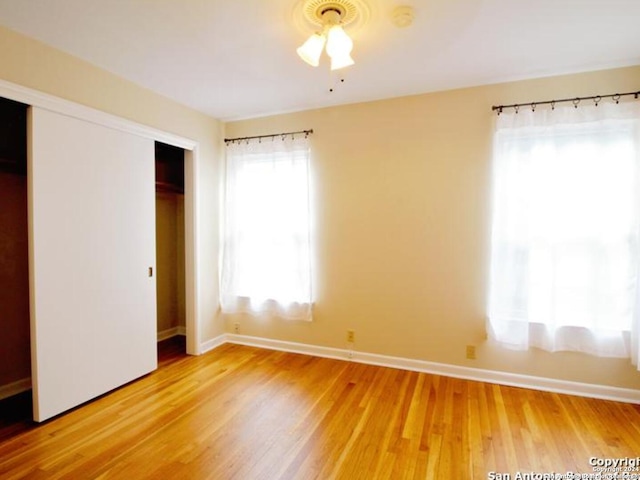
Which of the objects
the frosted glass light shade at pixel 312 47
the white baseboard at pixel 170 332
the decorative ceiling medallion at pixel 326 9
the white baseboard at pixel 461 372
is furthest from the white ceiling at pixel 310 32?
the white baseboard at pixel 170 332

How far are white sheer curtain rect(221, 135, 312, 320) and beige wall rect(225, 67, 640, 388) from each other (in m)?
0.17

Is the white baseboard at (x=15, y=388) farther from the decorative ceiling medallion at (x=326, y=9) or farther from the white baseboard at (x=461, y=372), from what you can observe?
the decorative ceiling medallion at (x=326, y=9)

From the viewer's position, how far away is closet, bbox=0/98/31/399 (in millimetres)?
2643

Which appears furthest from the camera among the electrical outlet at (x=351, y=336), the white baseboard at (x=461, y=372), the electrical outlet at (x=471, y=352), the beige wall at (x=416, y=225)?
the electrical outlet at (x=351, y=336)

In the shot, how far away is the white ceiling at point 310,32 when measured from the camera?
188 centimetres

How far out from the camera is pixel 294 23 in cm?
201

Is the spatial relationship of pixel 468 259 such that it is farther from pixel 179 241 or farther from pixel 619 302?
pixel 179 241

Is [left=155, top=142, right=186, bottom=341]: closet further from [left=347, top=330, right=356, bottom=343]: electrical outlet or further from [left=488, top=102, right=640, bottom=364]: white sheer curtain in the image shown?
[left=488, top=102, right=640, bottom=364]: white sheer curtain

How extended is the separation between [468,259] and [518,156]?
94 cm

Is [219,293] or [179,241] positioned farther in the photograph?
[179,241]

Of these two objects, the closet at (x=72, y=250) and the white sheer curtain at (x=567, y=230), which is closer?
the closet at (x=72, y=250)

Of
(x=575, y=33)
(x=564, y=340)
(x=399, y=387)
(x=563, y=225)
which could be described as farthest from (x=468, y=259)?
(x=575, y=33)

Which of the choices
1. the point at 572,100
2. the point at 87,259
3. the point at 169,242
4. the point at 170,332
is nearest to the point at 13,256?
the point at 87,259

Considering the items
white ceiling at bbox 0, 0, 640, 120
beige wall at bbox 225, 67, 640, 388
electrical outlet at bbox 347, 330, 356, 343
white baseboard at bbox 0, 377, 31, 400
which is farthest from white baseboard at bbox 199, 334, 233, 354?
white ceiling at bbox 0, 0, 640, 120
